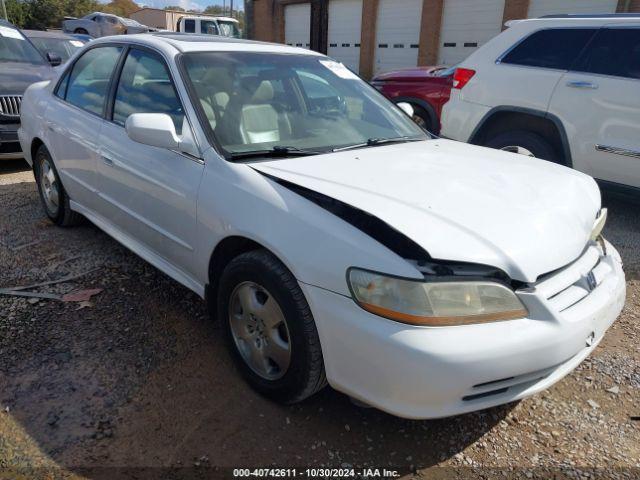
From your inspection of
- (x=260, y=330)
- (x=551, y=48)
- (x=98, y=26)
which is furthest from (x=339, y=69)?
(x=98, y=26)

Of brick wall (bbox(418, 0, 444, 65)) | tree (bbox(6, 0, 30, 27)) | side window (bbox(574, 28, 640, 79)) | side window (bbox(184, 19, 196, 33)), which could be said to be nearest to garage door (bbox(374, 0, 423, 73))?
brick wall (bbox(418, 0, 444, 65))

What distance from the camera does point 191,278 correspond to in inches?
115

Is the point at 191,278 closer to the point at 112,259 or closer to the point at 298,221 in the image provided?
the point at 298,221

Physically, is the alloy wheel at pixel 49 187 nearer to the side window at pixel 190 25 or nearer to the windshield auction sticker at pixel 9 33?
the windshield auction sticker at pixel 9 33

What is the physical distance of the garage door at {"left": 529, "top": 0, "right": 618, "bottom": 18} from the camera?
11969 mm

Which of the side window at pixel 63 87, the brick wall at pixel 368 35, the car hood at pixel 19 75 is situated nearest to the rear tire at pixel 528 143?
the side window at pixel 63 87

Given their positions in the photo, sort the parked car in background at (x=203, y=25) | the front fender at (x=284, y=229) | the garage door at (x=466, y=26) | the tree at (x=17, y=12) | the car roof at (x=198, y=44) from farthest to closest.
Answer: the tree at (x=17, y=12) → the parked car in background at (x=203, y=25) → the garage door at (x=466, y=26) → the car roof at (x=198, y=44) → the front fender at (x=284, y=229)

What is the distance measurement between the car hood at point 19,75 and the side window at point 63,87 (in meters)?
2.77

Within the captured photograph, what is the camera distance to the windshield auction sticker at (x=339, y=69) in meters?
3.58

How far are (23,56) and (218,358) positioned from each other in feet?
23.1

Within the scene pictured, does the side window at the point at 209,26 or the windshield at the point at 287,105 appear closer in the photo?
the windshield at the point at 287,105

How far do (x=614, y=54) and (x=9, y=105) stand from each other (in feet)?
22.3

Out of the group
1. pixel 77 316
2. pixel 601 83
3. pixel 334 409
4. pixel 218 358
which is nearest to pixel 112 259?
pixel 77 316

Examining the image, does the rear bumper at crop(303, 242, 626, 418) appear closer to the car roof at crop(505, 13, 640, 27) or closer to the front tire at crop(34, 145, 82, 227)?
the front tire at crop(34, 145, 82, 227)
